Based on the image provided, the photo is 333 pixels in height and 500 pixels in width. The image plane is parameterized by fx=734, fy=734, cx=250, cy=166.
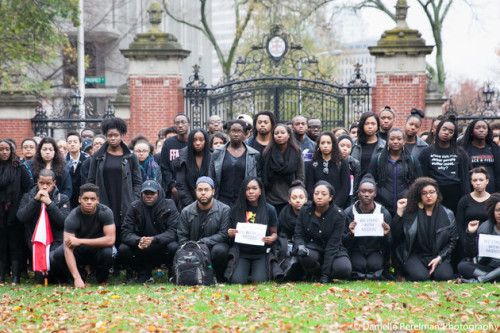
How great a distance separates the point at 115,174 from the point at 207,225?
1507 mm

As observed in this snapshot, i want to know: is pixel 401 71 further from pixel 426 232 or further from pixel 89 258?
pixel 89 258

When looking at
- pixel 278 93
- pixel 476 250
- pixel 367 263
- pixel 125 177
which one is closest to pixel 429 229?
pixel 476 250

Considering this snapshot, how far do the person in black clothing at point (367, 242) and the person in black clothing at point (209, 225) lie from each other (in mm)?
1699

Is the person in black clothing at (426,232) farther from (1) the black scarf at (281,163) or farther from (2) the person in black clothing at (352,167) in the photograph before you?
(1) the black scarf at (281,163)

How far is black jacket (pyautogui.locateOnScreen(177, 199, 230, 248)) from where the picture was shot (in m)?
9.85

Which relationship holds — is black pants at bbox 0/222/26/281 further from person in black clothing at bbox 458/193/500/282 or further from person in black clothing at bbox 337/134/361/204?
person in black clothing at bbox 458/193/500/282

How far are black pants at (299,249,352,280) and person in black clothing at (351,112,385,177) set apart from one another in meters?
1.57

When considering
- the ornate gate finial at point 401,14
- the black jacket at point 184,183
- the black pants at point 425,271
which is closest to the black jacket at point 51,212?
the black jacket at point 184,183

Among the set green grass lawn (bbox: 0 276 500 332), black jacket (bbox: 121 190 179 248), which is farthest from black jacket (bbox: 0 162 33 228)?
black jacket (bbox: 121 190 179 248)

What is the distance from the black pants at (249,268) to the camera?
9.73 meters

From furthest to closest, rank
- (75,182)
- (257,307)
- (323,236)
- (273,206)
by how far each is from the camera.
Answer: (75,182), (273,206), (323,236), (257,307)

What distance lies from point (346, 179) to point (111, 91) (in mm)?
29527

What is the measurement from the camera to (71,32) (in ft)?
119

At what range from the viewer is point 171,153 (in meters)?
11.4
